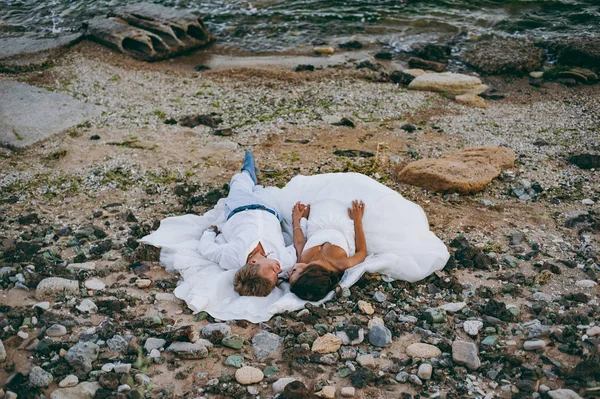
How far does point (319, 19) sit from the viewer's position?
15.3 metres

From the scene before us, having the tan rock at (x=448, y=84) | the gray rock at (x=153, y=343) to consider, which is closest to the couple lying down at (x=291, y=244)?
the gray rock at (x=153, y=343)

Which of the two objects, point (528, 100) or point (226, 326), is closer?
point (226, 326)

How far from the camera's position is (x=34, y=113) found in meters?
9.66

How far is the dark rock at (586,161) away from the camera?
26.1ft

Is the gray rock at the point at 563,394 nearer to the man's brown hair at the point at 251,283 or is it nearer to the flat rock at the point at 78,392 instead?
the man's brown hair at the point at 251,283

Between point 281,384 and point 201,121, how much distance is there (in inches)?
234

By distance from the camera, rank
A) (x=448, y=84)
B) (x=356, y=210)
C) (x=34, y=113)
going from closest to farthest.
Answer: (x=356, y=210) < (x=34, y=113) < (x=448, y=84)

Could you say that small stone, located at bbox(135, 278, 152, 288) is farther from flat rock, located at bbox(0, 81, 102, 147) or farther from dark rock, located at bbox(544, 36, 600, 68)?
dark rock, located at bbox(544, 36, 600, 68)

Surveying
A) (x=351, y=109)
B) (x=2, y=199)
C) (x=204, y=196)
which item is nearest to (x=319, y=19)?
(x=351, y=109)

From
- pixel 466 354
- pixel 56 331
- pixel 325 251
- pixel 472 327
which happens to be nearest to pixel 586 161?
pixel 472 327

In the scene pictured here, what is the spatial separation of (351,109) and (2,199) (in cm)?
562

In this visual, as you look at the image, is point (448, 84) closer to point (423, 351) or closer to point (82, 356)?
point (423, 351)

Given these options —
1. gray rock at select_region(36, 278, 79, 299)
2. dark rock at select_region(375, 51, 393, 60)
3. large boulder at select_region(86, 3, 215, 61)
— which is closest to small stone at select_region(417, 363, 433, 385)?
gray rock at select_region(36, 278, 79, 299)

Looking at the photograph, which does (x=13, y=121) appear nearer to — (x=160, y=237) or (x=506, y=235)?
(x=160, y=237)
